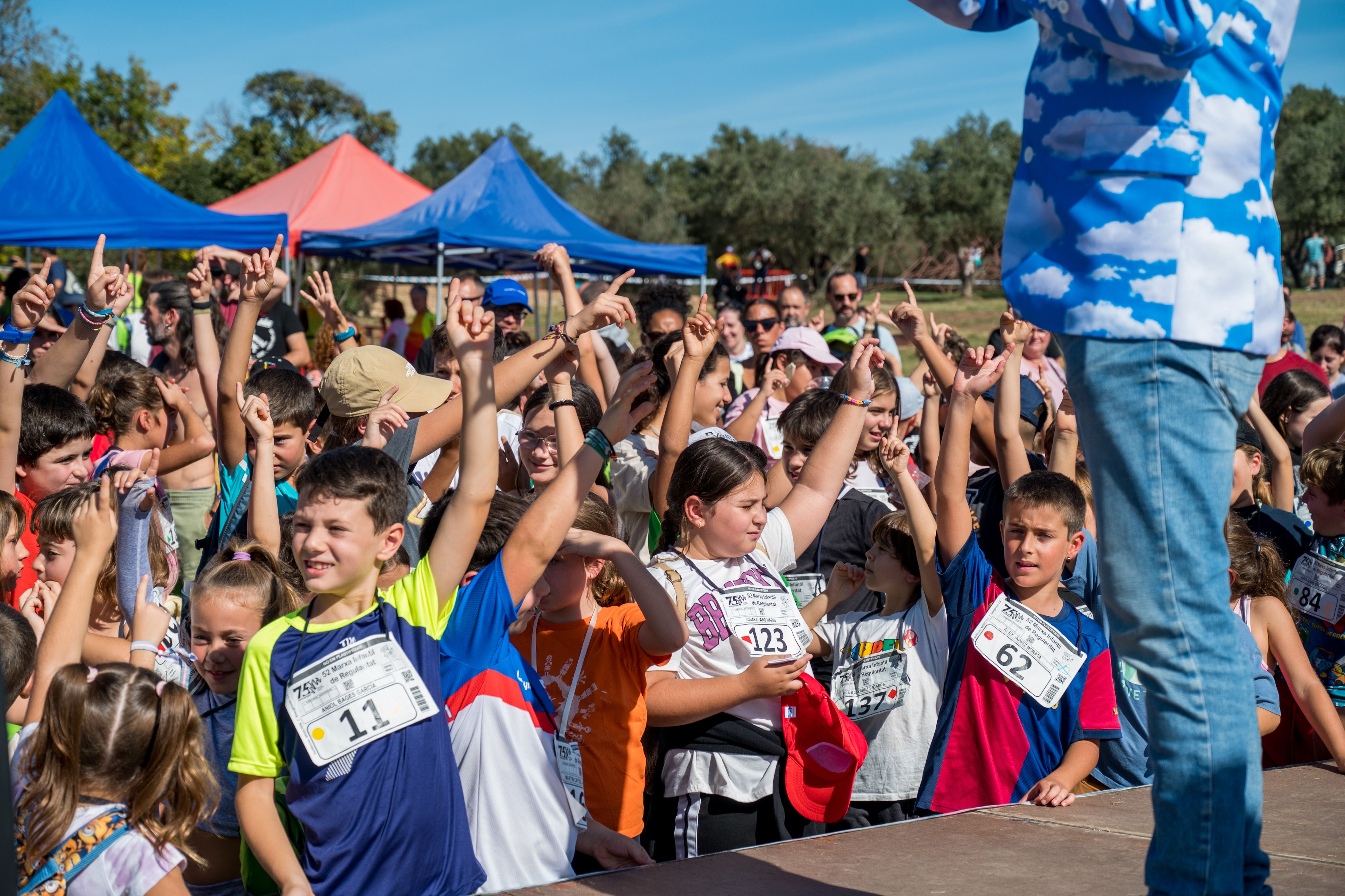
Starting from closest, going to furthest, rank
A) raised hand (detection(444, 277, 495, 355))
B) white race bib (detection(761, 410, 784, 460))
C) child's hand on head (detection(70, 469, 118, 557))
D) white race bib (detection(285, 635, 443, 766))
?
white race bib (detection(285, 635, 443, 766)) < raised hand (detection(444, 277, 495, 355)) < child's hand on head (detection(70, 469, 118, 557)) < white race bib (detection(761, 410, 784, 460))

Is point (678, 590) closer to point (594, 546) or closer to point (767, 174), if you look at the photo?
point (594, 546)

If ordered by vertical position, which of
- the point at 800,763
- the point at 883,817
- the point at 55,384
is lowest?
the point at 883,817

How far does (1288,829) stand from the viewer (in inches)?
105

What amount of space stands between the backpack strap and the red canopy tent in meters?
12.3

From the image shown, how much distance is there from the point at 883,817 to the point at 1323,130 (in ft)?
122

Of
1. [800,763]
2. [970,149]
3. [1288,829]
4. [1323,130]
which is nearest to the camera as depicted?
[1288,829]

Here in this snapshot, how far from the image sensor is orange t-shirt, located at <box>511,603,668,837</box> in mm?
2965

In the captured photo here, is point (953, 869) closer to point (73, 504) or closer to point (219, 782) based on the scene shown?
point (219, 782)

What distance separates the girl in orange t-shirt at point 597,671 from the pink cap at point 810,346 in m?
3.68

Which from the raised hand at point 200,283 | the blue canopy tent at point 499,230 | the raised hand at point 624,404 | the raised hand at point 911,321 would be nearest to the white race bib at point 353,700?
the raised hand at point 624,404

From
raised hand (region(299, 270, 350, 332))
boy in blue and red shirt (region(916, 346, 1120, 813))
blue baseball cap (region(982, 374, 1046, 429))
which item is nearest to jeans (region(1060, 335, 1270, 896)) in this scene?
boy in blue and red shirt (region(916, 346, 1120, 813))

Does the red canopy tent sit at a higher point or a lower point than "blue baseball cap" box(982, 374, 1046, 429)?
higher

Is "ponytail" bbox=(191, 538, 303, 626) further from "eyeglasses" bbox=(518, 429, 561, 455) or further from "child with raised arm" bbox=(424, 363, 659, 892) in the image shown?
"eyeglasses" bbox=(518, 429, 561, 455)

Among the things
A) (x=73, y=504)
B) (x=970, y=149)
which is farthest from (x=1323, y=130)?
(x=73, y=504)
